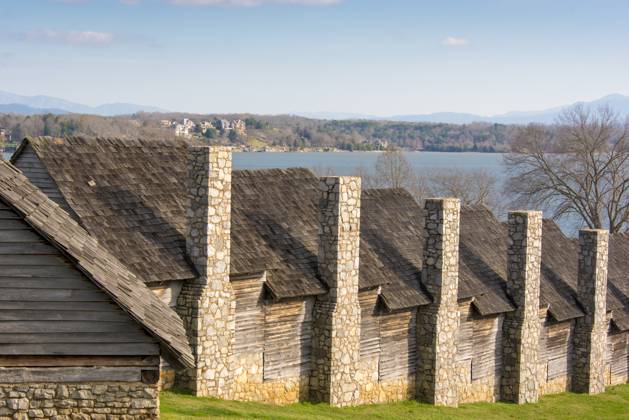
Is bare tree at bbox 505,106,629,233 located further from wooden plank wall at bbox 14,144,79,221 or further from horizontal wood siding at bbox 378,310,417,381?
wooden plank wall at bbox 14,144,79,221

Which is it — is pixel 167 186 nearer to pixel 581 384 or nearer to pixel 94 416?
pixel 94 416

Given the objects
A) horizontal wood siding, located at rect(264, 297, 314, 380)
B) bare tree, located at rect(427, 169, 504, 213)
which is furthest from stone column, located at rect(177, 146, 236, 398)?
bare tree, located at rect(427, 169, 504, 213)

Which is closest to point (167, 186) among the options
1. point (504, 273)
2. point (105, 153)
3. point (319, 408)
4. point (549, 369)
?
point (105, 153)

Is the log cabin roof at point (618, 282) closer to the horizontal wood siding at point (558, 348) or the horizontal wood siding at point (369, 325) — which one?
the horizontal wood siding at point (558, 348)

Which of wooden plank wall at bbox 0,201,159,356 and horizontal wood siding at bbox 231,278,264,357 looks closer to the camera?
wooden plank wall at bbox 0,201,159,356

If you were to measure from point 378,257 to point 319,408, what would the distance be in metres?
5.10

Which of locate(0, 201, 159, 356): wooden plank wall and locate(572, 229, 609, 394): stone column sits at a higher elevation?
locate(0, 201, 159, 356): wooden plank wall

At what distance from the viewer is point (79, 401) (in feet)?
44.6

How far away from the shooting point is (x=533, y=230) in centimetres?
3138

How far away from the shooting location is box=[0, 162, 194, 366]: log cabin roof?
13266mm

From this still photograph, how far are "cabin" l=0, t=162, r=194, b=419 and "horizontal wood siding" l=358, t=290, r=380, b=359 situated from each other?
41.4 ft

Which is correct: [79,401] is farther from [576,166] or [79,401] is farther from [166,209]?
[576,166]

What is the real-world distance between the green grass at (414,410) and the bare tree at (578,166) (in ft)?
72.8

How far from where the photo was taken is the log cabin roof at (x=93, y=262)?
13266 millimetres
